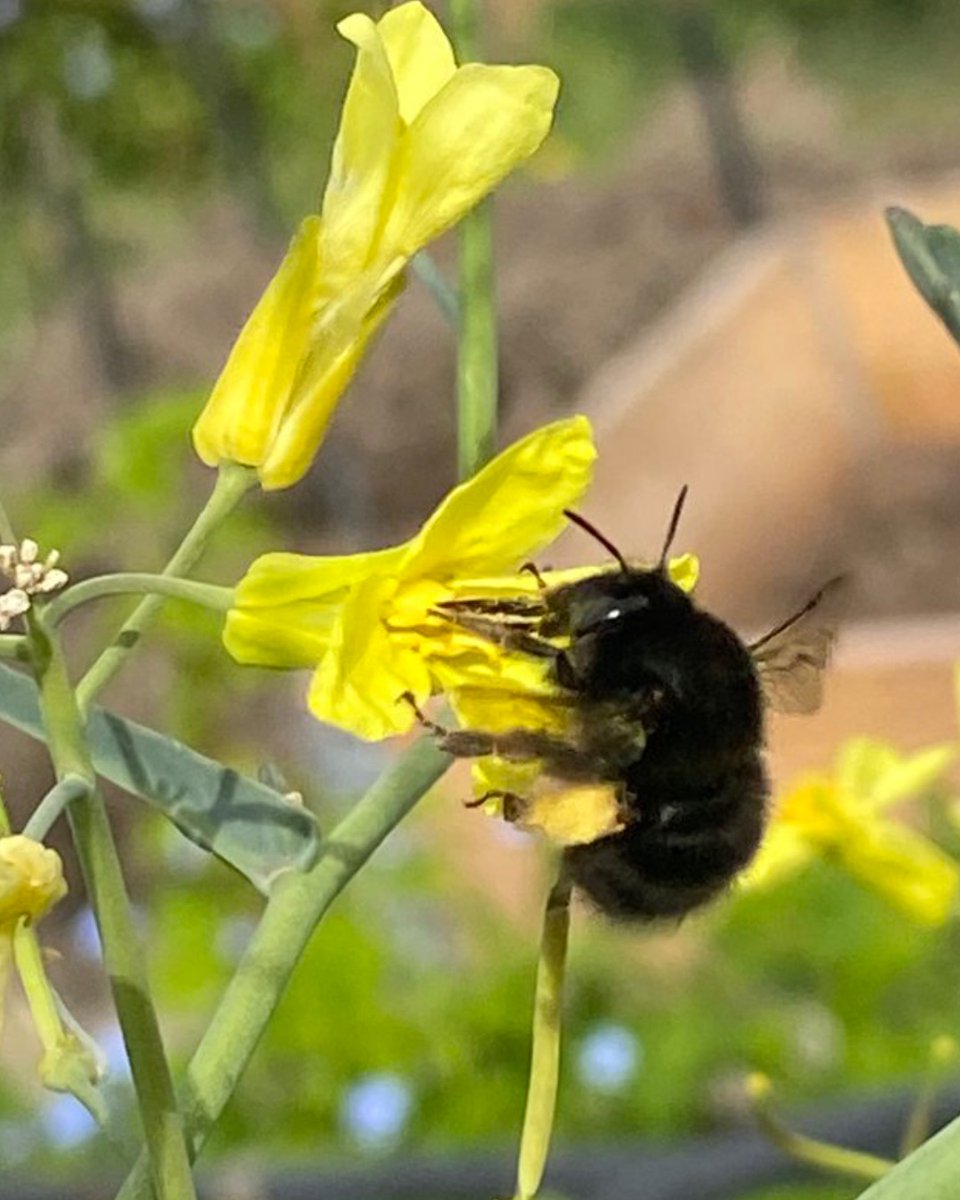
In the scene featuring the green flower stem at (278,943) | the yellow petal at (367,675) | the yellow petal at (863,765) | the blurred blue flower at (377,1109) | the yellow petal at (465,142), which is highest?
the yellow petal at (465,142)

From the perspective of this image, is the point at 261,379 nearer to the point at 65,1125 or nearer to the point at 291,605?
the point at 291,605

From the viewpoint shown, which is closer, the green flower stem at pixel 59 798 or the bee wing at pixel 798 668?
the green flower stem at pixel 59 798

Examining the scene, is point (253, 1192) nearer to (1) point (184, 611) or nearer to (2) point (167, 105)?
(1) point (184, 611)

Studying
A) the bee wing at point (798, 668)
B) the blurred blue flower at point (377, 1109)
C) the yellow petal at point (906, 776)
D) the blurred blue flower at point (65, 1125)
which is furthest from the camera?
the blurred blue flower at point (65, 1125)

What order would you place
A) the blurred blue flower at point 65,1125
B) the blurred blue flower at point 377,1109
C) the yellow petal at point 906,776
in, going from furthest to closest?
the blurred blue flower at point 65,1125 → the blurred blue flower at point 377,1109 → the yellow petal at point 906,776

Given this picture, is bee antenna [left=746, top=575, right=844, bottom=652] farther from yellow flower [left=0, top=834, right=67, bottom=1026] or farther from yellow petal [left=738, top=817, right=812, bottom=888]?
yellow flower [left=0, top=834, right=67, bottom=1026]

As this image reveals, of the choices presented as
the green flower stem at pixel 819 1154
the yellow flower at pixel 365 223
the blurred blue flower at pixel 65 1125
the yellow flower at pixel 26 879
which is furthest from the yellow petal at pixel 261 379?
the blurred blue flower at pixel 65 1125

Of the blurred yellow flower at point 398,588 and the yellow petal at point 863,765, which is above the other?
the blurred yellow flower at point 398,588

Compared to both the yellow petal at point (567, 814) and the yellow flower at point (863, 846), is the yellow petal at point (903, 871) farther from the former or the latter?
the yellow petal at point (567, 814)

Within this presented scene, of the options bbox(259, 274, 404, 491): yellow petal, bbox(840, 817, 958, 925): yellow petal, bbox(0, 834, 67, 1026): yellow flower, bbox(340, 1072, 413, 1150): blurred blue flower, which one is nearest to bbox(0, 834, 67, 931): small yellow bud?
bbox(0, 834, 67, 1026): yellow flower
